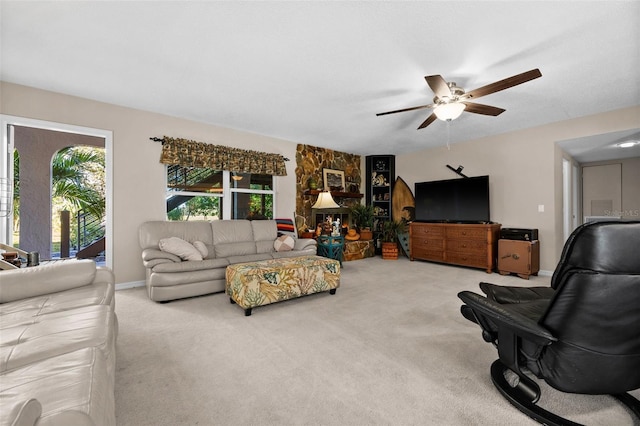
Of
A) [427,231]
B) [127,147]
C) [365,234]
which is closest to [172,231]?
[127,147]

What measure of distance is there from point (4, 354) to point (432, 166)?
6205 mm

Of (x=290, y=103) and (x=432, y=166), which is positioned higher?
(x=290, y=103)

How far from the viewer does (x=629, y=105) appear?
3.58 m

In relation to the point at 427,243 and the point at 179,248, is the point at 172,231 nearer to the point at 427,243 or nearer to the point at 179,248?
the point at 179,248

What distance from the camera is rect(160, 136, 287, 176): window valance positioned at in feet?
13.1

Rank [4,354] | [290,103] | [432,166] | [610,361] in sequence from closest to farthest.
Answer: [4,354] < [610,361] < [290,103] < [432,166]

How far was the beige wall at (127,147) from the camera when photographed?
126 inches

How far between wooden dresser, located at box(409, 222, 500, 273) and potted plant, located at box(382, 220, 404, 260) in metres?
0.37

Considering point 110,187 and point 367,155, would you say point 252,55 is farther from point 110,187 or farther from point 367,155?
point 367,155

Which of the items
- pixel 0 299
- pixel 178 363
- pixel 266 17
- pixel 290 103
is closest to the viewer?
pixel 0 299

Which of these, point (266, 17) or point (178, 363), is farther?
point (266, 17)

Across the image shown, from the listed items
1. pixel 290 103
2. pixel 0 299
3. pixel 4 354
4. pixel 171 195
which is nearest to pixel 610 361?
pixel 4 354

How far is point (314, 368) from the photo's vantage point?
1755 millimetres

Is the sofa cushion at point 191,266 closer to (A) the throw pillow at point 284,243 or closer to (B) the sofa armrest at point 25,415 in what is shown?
(A) the throw pillow at point 284,243
